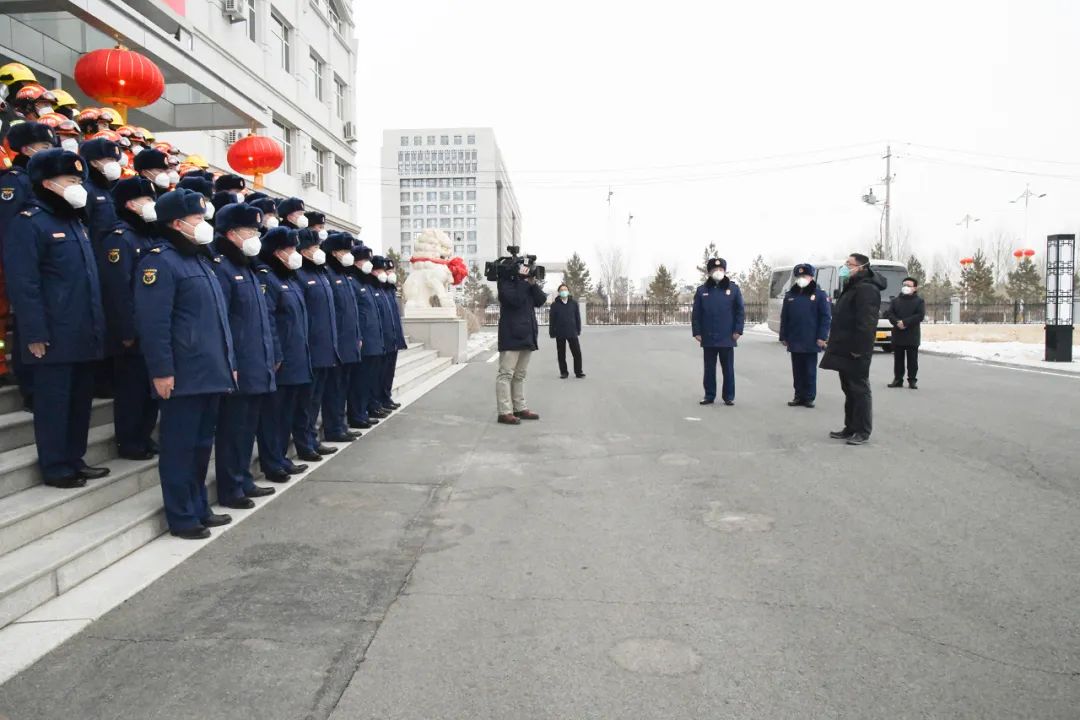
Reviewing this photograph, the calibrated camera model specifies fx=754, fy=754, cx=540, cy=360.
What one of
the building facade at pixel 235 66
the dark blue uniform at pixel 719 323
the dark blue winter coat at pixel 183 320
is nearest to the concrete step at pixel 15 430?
the dark blue winter coat at pixel 183 320

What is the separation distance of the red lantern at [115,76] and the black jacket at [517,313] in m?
4.59

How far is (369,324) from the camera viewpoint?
8266 millimetres

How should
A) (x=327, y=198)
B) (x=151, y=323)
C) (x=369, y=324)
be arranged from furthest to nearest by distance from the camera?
(x=327, y=198) → (x=369, y=324) → (x=151, y=323)

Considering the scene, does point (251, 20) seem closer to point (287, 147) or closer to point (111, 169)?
point (287, 147)

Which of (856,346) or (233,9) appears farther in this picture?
(233,9)

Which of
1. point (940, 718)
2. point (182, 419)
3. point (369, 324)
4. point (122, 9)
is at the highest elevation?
point (122, 9)

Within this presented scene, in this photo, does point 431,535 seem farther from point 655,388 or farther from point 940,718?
point 655,388

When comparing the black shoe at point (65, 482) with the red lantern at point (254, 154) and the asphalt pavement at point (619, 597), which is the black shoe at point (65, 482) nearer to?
the asphalt pavement at point (619, 597)

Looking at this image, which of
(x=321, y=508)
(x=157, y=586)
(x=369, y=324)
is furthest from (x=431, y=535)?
(x=369, y=324)

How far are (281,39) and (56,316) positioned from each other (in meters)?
20.2

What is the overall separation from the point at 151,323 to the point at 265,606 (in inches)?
69.9

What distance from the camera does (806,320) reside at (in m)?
10.3

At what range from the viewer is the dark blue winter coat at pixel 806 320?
33.6 feet

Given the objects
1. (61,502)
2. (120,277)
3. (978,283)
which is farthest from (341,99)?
(978,283)
